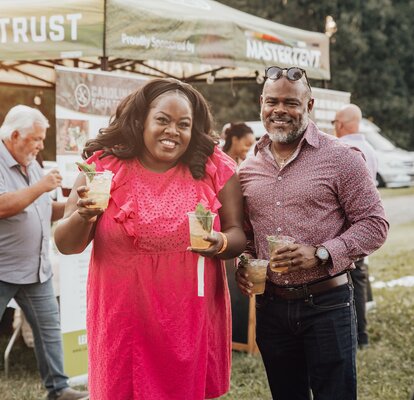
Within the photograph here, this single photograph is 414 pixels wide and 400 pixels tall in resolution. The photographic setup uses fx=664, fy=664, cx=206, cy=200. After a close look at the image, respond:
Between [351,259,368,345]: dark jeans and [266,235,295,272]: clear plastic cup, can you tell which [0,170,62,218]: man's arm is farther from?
[351,259,368,345]: dark jeans

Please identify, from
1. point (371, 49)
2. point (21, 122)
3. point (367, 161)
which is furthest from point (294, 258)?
point (371, 49)

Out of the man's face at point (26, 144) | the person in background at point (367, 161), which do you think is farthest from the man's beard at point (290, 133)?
the person in background at point (367, 161)

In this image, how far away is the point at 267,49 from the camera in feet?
23.1

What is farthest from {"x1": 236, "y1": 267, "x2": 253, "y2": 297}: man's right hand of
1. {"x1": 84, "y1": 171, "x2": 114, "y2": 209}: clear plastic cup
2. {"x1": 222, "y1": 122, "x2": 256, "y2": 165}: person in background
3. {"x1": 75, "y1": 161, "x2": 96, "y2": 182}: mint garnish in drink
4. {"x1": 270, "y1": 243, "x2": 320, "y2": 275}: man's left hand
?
{"x1": 222, "y1": 122, "x2": 256, "y2": 165}: person in background

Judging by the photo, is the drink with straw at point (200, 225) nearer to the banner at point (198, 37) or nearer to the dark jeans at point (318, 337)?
the dark jeans at point (318, 337)

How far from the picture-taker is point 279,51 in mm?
7277

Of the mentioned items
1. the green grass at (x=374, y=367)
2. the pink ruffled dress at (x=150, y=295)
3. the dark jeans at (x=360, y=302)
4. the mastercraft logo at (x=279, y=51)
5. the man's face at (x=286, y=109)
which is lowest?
the green grass at (x=374, y=367)

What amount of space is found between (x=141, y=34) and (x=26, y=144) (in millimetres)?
1418

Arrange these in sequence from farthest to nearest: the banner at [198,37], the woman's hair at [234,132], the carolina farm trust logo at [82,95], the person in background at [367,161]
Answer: the woman's hair at [234,132] → the person in background at [367,161] → the banner at [198,37] → the carolina farm trust logo at [82,95]

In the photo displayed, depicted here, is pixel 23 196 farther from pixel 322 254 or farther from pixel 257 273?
pixel 322 254

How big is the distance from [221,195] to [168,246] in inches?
14.3

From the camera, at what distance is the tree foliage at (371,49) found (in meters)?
28.8

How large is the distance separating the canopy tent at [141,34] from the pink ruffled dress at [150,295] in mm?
2661

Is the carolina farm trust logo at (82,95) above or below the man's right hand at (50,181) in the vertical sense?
above
